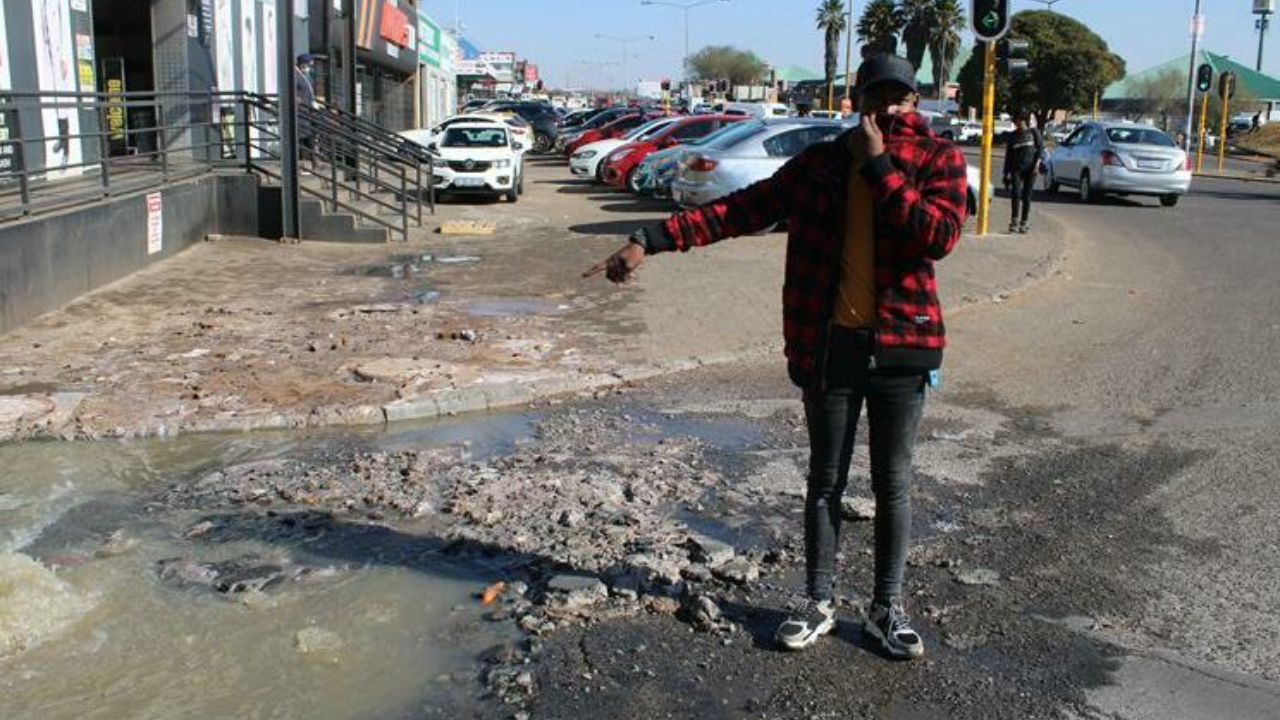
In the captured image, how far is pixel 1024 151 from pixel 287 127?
10236 millimetres

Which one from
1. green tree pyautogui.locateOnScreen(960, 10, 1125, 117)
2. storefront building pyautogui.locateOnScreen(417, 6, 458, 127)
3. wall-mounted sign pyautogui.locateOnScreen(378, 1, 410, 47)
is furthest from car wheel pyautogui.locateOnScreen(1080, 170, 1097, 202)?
green tree pyautogui.locateOnScreen(960, 10, 1125, 117)

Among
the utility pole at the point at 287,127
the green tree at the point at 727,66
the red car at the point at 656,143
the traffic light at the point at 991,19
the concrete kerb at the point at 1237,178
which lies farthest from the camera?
the green tree at the point at 727,66

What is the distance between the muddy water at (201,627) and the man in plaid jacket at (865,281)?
4.37 feet

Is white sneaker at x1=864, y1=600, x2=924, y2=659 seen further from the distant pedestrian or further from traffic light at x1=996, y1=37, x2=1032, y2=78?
traffic light at x1=996, y1=37, x2=1032, y2=78

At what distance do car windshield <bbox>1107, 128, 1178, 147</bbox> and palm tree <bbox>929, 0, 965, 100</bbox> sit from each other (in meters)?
59.7

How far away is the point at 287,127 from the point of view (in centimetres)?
1538

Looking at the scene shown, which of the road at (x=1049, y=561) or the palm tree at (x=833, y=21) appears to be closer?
the road at (x=1049, y=561)

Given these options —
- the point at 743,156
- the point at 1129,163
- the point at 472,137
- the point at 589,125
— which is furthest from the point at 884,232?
the point at 589,125

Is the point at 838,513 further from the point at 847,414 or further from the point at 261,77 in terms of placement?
the point at 261,77

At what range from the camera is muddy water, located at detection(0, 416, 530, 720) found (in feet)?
12.4

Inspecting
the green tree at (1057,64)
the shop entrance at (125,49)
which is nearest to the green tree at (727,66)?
the green tree at (1057,64)

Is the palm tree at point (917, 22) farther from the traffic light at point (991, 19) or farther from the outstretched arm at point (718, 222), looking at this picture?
the outstretched arm at point (718, 222)

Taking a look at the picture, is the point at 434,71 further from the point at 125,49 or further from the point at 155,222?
the point at 155,222

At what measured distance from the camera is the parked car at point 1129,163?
23.0m
